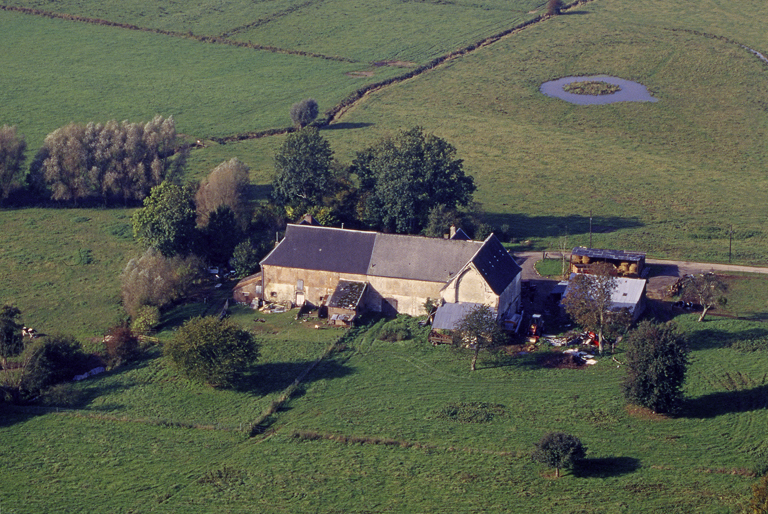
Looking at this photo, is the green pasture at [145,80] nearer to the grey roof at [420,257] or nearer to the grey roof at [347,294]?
the grey roof at [420,257]

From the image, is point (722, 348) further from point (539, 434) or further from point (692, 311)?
point (539, 434)

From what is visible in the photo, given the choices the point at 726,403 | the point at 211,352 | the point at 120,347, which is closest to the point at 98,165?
the point at 120,347

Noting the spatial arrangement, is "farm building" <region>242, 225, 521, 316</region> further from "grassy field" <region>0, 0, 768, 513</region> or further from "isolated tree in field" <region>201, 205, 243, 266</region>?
"isolated tree in field" <region>201, 205, 243, 266</region>

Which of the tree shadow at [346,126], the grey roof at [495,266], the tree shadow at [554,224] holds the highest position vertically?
the tree shadow at [346,126]

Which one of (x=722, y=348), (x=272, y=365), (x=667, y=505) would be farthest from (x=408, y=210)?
(x=667, y=505)

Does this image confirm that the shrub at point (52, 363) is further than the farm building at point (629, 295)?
No

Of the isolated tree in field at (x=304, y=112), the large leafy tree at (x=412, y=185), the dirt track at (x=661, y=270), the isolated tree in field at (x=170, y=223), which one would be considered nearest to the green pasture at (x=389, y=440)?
the dirt track at (x=661, y=270)
